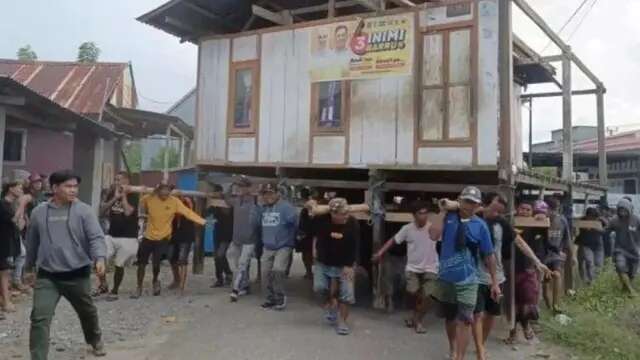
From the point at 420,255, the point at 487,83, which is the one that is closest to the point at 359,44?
the point at 487,83

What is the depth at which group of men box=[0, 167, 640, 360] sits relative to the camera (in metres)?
5.98

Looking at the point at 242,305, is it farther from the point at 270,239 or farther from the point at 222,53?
the point at 222,53

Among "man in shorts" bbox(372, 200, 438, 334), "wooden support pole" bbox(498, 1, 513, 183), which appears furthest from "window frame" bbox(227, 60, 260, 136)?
"wooden support pole" bbox(498, 1, 513, 183)

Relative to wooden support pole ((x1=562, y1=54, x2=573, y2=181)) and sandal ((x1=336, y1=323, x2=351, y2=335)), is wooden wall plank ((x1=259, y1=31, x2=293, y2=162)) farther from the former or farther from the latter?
wooden support pole ((x1=562, y1=54, x2=573, y2=181))

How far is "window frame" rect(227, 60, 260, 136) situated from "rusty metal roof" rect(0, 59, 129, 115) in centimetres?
688

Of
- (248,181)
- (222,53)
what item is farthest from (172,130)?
(248,181)

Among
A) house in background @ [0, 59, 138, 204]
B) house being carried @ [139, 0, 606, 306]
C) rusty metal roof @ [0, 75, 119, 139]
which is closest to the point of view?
house being carried @ [139, 0, 606, 306]

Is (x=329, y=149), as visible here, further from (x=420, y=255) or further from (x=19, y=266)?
(x=19, y=266)

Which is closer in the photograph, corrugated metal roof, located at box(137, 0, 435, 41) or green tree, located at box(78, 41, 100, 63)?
corrugated metal roof, located at box(137, 0, 435, 41)

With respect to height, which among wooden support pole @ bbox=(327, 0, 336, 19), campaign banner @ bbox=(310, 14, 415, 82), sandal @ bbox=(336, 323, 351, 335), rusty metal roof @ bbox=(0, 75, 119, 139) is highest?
wooden support pole @ bbox=(327, 0, 336, 19)

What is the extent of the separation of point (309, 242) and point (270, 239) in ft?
5.23

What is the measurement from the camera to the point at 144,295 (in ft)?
32.4

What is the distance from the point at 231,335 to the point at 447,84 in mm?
4342

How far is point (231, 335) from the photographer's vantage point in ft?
24.4
